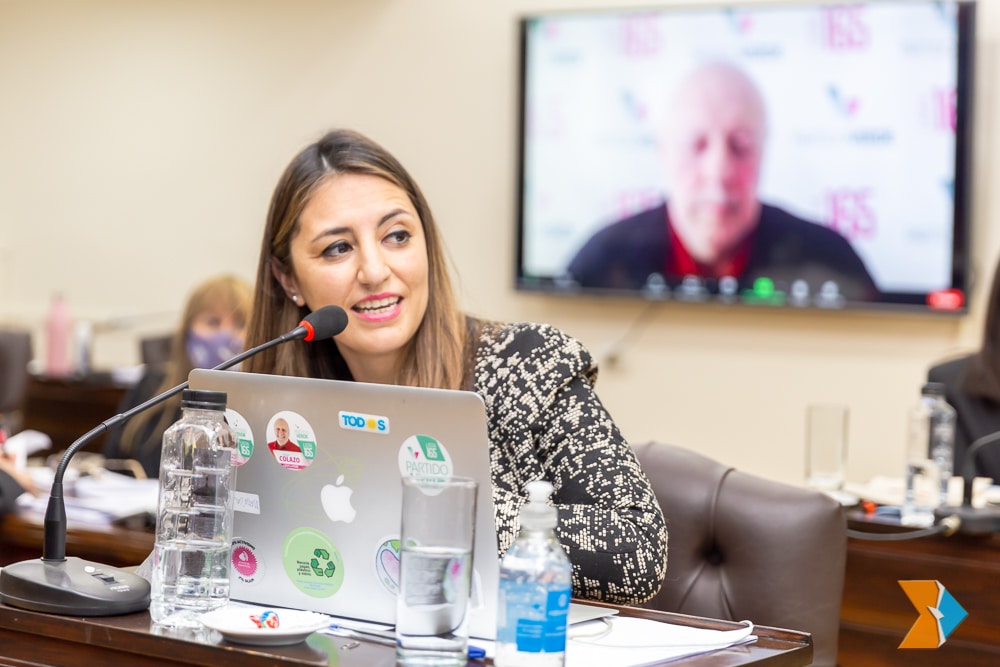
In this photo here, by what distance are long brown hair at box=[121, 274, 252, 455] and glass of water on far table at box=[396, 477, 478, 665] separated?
83.3 inches

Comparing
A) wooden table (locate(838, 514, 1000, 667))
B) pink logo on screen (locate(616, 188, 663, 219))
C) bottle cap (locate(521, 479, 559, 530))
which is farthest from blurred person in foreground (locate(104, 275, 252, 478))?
bottle cap (locate(521, 479, 559, 530))

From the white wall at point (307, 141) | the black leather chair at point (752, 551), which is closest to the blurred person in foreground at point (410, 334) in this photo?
the black leather chair at point (752, 551)

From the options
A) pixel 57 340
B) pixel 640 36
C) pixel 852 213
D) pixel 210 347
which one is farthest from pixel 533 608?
pixel 57 340

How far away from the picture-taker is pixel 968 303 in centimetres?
386

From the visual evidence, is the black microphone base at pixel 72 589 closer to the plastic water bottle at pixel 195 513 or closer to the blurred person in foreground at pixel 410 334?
the plastic water bottle at pixel 195 513

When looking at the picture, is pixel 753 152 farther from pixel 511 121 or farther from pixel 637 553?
pixel 637 553

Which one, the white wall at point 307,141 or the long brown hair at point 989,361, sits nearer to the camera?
the long brown hair at point 989,361

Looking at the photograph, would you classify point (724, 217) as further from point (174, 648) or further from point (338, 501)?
point (174, 648)

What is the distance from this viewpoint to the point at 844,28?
3922 millimetres

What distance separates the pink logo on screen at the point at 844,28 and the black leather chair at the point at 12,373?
2853 millimetres

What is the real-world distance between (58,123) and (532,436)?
14.4ft

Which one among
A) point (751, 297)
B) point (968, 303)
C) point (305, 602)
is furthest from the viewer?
point (751, 297)

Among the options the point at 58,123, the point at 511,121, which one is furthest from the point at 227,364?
the point at 58,123

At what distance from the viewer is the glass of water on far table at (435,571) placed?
1184 mm
